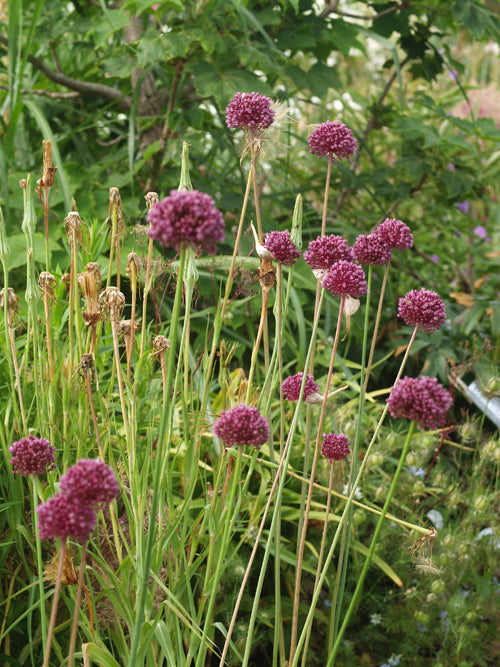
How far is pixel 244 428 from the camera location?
671mm

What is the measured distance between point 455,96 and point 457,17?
1.35 metres

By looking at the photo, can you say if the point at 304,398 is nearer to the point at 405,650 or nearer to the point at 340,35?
the point at 405,650

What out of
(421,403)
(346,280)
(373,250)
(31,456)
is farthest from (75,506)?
(373,250)

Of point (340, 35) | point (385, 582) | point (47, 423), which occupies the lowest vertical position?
point (385, 582)

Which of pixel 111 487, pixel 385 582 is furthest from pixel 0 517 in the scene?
pixel 385 582

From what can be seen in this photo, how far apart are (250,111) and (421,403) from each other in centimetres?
48

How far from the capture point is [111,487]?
0.52 metres

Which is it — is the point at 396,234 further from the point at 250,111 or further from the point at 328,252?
the point at 250,111

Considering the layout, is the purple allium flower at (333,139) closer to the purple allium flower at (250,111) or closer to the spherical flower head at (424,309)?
the purple allium flower at (250,111)

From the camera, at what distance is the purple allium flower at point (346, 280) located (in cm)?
78

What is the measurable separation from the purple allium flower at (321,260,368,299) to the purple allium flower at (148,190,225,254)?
30 centimetres

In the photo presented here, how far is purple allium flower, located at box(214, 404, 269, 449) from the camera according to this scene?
0.67 m

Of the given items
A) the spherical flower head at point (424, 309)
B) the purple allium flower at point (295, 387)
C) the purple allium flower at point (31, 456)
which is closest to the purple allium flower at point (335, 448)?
the purple allium flower at point (295, 387)

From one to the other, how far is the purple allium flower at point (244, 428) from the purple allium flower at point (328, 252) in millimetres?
264
